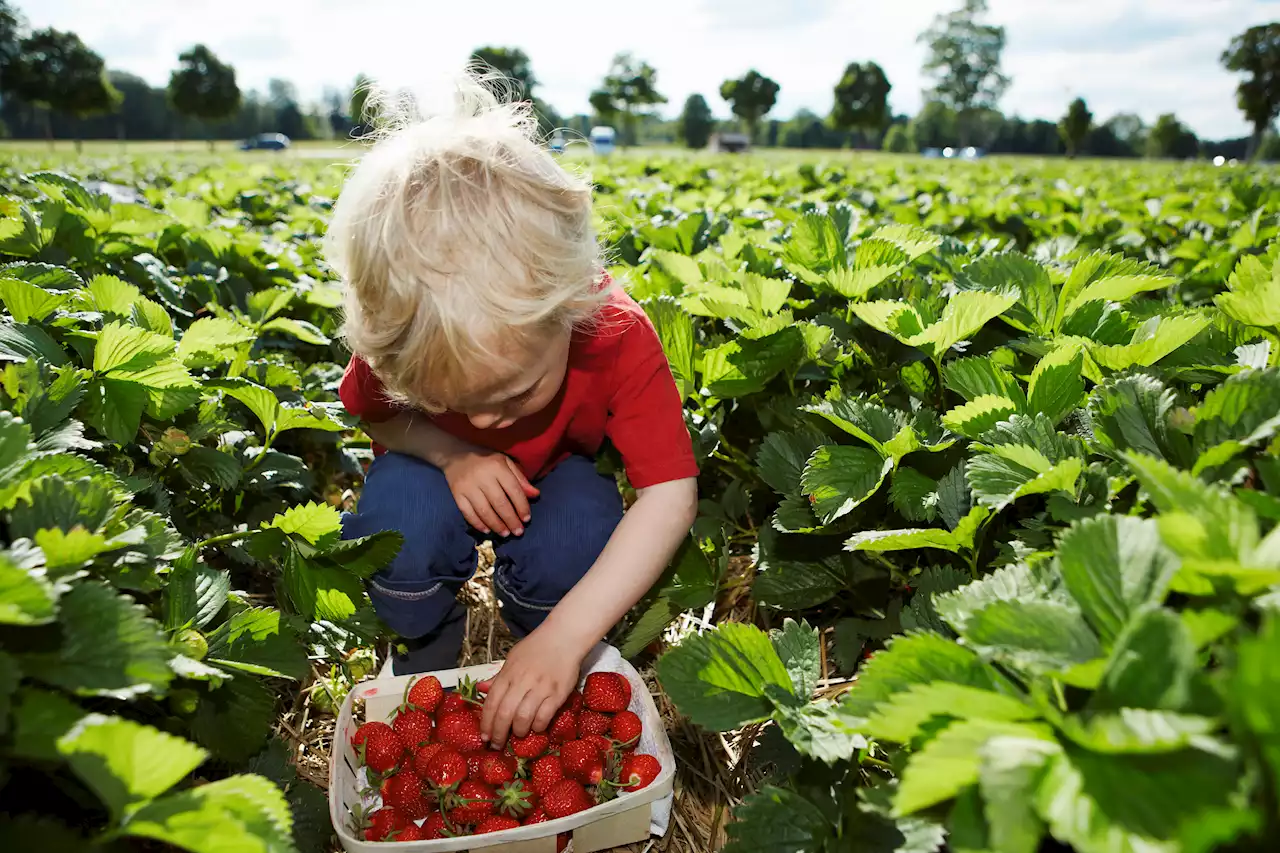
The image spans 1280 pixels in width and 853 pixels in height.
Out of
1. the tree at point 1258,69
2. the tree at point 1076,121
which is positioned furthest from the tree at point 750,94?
the tree at point 1258,69

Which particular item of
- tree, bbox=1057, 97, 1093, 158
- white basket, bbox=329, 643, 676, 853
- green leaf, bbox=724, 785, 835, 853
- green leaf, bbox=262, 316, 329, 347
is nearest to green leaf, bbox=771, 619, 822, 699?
green leaf, bbox=724, 785, 835, 853

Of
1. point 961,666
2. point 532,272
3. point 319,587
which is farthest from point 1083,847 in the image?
point 319,587

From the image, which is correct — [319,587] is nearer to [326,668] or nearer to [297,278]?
[326,668]

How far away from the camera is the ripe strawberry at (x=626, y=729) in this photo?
5.27 ft

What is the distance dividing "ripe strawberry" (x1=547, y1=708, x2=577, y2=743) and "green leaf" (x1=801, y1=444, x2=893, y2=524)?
0.61 metres

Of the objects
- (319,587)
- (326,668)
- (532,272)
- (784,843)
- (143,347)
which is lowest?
(326,668)

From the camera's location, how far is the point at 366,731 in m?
1.61

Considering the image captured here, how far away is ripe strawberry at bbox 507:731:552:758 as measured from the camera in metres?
1.53

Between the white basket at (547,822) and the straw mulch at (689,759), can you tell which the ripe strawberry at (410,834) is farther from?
the straw mulch at (689,759)

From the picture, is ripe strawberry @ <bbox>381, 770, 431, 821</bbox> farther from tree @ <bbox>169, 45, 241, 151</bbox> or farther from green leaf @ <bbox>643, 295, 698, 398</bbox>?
tree @ <bbox>169, 45, 241, 151</bbox>

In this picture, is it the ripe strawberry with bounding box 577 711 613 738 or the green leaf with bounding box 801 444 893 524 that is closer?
the green leaf with bounding box 801 444 893 524

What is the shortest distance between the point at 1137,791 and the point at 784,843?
1.96 ft

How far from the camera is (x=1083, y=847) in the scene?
59 cm

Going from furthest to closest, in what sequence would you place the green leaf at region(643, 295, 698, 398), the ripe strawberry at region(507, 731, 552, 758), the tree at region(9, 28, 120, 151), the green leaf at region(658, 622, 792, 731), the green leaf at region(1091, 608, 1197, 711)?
the tree at region(9, 28, 120, 151) → the green leaf at region(643, 295, 698, 398) → the ripe strawberry at region(507, 731, 552, 758) → the green leaf at region(658, 622, 792, 731) → the green leaf at region(1091, 608, 1197, 711)
